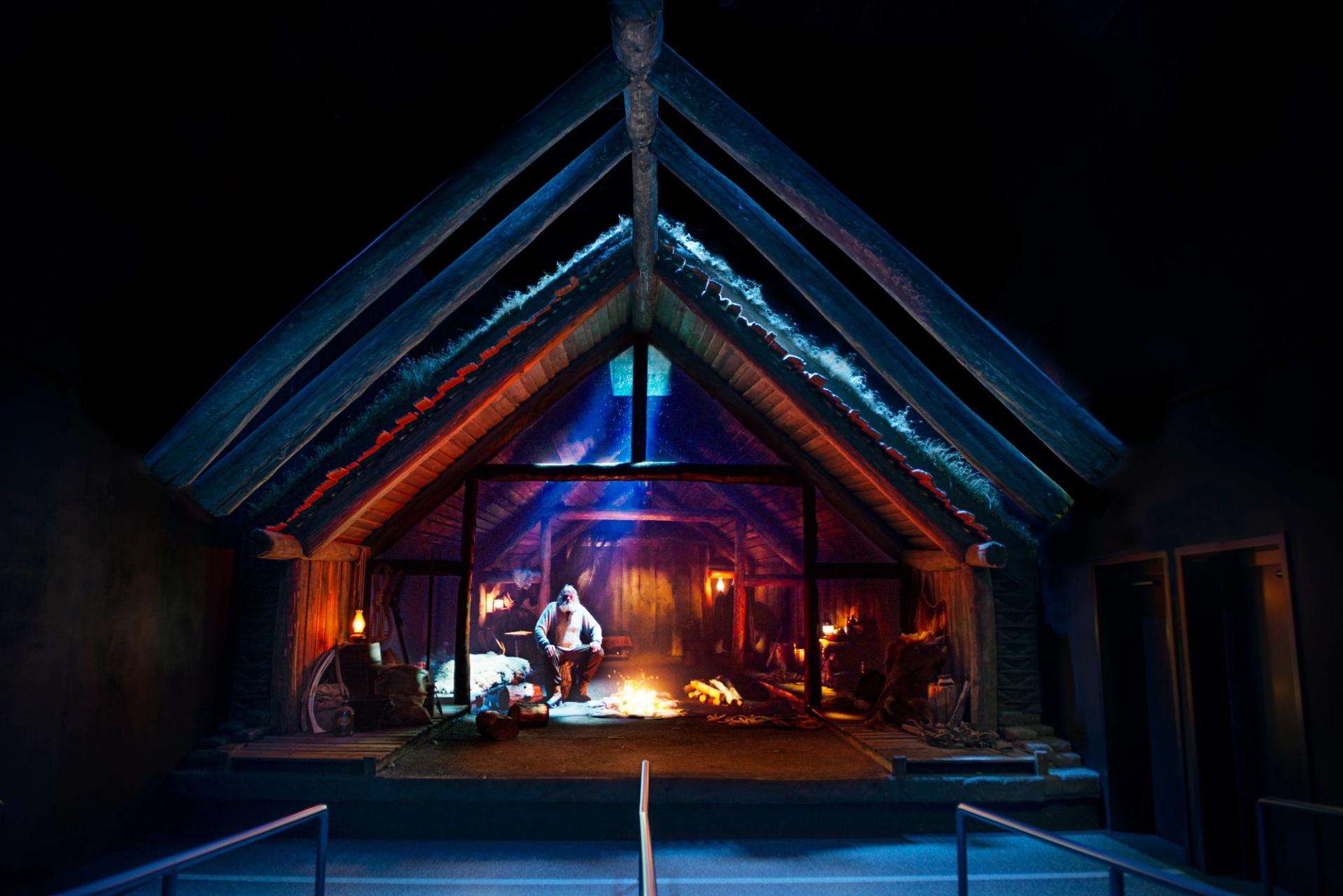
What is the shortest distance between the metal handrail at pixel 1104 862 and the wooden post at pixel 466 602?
6.33m

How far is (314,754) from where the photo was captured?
236 inches

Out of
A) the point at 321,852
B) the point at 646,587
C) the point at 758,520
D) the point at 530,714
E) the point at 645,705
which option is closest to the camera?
the point at 321,852

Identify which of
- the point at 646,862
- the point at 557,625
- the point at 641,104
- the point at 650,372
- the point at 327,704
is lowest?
the point at 327,704

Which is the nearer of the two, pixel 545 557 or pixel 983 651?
pixel 983 651

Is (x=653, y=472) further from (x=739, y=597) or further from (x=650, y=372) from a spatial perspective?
(x=739, y=597)

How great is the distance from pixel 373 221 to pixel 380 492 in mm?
2382

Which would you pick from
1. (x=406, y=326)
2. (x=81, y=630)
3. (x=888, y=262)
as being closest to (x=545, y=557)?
(x=406, y=326)

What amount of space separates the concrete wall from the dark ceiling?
38 centimetres

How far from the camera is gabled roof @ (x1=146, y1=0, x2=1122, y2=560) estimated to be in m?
4.92

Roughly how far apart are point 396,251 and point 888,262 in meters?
3.23

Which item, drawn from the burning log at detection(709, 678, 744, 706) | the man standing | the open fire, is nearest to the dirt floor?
the open fire

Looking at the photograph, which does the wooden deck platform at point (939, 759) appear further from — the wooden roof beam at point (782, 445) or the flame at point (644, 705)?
the flame at point (644, 705)

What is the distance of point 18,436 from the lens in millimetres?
4371

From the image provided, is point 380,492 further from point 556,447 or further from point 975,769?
point 975,769
